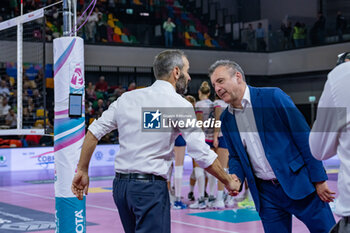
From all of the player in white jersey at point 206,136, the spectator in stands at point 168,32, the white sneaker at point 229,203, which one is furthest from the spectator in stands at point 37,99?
the spectator in stands at point 168,32

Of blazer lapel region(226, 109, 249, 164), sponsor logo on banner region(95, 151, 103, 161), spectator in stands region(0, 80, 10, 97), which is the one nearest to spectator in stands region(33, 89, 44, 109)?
spectator in stands region(0, 80, 10, 97)

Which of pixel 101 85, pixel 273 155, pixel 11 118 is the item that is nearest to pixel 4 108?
pixel 11 118

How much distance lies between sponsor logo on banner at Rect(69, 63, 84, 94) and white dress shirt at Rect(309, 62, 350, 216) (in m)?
3.91

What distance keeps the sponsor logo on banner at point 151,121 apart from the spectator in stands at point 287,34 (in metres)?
23.5

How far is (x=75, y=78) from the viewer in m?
6.05

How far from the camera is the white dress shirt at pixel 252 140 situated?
12.9 ft

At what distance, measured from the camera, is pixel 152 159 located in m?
3.68

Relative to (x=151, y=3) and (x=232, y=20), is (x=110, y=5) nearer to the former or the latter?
(x=151, y=3)

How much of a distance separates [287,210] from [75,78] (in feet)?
10.3

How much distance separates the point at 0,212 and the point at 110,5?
1702 cm

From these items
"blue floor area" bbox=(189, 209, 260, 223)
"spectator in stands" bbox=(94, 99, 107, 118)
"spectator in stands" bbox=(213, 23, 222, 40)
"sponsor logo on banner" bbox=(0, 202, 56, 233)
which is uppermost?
"spectator in stands" bbox=(213, 23, 222, 40)

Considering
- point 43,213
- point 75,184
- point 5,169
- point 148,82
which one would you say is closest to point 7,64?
point 5,169

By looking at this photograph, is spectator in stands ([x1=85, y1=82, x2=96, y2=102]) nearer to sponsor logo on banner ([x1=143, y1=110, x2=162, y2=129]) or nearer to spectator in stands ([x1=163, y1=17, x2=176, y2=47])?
spectator in stands ([x1=163, y1=17, x2=176, y2=47])

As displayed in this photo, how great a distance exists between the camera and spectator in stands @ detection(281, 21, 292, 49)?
2616cm
